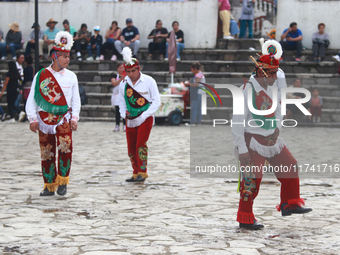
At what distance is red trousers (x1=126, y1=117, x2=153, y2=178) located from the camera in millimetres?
7656

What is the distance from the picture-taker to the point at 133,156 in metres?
7.87

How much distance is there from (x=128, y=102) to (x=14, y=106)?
10.9 m

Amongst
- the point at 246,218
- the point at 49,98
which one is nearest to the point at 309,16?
the point at 49,98

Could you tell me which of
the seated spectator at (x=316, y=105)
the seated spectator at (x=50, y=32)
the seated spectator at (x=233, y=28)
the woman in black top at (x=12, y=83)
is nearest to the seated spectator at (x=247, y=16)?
the seated spectator at (x=233, y=28)

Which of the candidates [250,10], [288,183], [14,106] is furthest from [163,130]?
[288,183]

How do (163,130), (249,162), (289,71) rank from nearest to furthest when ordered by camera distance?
1. (249,162)
2. (163,130)
3. (289,71)

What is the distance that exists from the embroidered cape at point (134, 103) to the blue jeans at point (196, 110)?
30.2 feet

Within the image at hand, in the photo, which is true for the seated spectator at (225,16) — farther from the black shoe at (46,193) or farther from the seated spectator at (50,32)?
the black shoe at (46,193)

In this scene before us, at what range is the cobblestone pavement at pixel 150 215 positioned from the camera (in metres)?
4.39

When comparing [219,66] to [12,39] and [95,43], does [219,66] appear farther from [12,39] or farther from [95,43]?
[12,39]

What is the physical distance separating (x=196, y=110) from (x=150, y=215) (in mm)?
11741

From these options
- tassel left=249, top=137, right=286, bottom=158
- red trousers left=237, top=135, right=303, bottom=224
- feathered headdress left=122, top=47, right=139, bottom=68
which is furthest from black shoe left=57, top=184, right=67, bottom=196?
tassel left=249, top=137, right=286, bottom=158

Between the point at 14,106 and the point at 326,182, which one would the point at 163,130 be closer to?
the point at 14,106

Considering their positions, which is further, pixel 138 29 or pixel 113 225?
pixel 138 29
